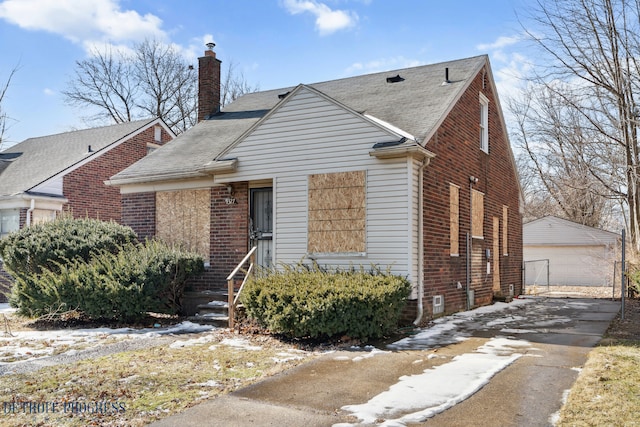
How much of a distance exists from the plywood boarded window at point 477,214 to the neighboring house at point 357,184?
0.26 feet

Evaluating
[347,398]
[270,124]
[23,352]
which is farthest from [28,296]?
[347,398]

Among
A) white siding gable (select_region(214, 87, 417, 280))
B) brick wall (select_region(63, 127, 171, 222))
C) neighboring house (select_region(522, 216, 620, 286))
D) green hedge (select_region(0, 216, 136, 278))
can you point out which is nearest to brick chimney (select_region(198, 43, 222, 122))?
brick wall (select_region(63, 127, 171, 222))

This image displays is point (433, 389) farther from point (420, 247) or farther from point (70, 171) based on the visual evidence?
point (70, 171)

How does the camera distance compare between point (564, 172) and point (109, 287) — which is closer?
point (109, 287)

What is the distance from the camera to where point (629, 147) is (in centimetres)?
1516

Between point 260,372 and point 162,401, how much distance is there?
4.88 feet

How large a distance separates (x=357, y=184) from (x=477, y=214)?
15.6ft

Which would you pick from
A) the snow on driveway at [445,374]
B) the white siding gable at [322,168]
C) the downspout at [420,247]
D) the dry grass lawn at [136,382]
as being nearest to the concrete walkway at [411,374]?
the snow on driveway at [445,374]

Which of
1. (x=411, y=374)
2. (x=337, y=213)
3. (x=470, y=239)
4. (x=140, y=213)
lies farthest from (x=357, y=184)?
(x=140, y=213)

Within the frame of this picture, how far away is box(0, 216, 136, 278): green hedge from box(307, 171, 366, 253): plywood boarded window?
4.41 metres

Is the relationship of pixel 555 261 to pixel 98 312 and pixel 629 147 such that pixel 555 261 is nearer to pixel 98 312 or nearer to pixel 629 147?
pixel 629 147

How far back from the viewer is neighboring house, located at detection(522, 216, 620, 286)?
26.7 metres

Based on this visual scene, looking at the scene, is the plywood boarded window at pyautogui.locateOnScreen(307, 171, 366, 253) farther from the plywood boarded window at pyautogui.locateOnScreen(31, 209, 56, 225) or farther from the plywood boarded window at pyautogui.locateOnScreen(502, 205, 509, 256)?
the plywood boarded window at pyautogui.locateOnScreen(31, 209, 56, 225)

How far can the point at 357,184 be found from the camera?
33.8ft
